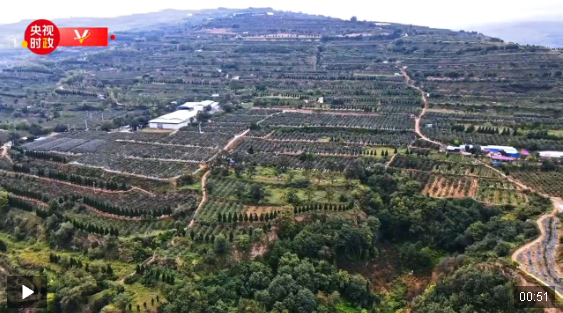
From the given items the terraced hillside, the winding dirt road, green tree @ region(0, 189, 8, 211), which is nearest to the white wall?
the terraced hillside

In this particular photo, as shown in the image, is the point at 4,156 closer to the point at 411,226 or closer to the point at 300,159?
the point at 300,159

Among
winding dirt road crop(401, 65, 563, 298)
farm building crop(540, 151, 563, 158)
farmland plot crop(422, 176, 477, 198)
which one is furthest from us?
farm building crop(540, 151, 563, 158)

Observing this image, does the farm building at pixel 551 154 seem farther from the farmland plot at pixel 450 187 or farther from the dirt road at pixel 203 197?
the dirt road at pixel 203 197

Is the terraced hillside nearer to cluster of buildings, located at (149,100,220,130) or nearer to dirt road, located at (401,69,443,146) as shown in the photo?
dirt road, located at (401,69,443,146)

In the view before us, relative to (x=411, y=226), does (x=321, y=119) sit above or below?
above

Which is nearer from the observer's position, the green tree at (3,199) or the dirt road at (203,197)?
the dirt road at (203,197)

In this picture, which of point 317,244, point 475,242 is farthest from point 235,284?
point 475,242

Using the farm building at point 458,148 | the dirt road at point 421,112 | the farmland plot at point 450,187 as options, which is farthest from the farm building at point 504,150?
the farmland plot at point 450,187
